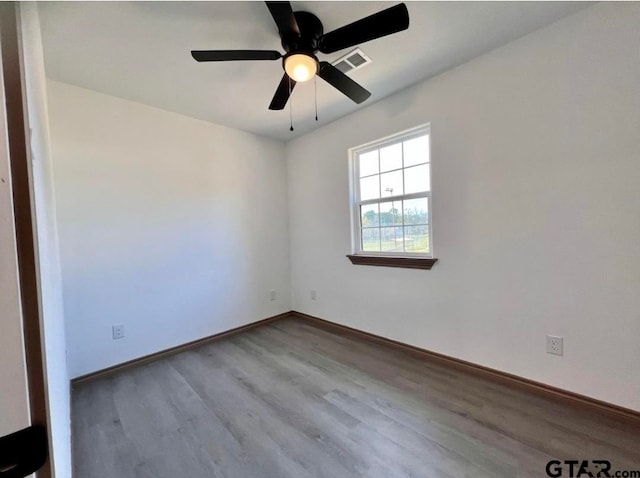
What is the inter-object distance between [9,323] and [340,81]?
6.37ft

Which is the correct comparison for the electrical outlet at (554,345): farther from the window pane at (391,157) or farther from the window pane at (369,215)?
the window pane at (391,157)

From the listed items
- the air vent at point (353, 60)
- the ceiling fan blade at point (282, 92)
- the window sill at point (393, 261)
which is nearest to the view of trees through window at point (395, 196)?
the window sill at point (393, 261)

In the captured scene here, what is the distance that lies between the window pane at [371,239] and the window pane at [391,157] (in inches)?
25.7

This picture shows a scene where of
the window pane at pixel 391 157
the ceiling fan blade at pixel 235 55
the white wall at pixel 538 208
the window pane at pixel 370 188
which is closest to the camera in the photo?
the ceiling fan blade at pixel 235 55

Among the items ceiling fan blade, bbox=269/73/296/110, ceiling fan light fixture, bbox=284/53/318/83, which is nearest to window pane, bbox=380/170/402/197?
ceiling fan blade, bbox=269/73/296/110

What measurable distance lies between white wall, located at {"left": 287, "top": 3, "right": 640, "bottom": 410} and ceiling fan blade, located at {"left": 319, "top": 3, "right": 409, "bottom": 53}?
3.68ft

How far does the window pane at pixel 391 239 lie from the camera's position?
2.72 metres

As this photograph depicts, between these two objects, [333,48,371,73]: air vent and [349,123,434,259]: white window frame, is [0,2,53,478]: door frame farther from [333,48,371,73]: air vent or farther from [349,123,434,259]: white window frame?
[349,123,434,259]: white window frame

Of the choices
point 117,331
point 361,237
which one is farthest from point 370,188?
point 117,331

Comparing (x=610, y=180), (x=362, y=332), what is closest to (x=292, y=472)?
(x=362, y=332)

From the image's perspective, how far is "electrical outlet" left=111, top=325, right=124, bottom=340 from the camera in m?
2.41

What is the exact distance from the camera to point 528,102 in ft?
6.17

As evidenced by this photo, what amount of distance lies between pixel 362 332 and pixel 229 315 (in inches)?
60.6

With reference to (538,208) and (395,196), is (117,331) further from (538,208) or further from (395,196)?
(538,208)
